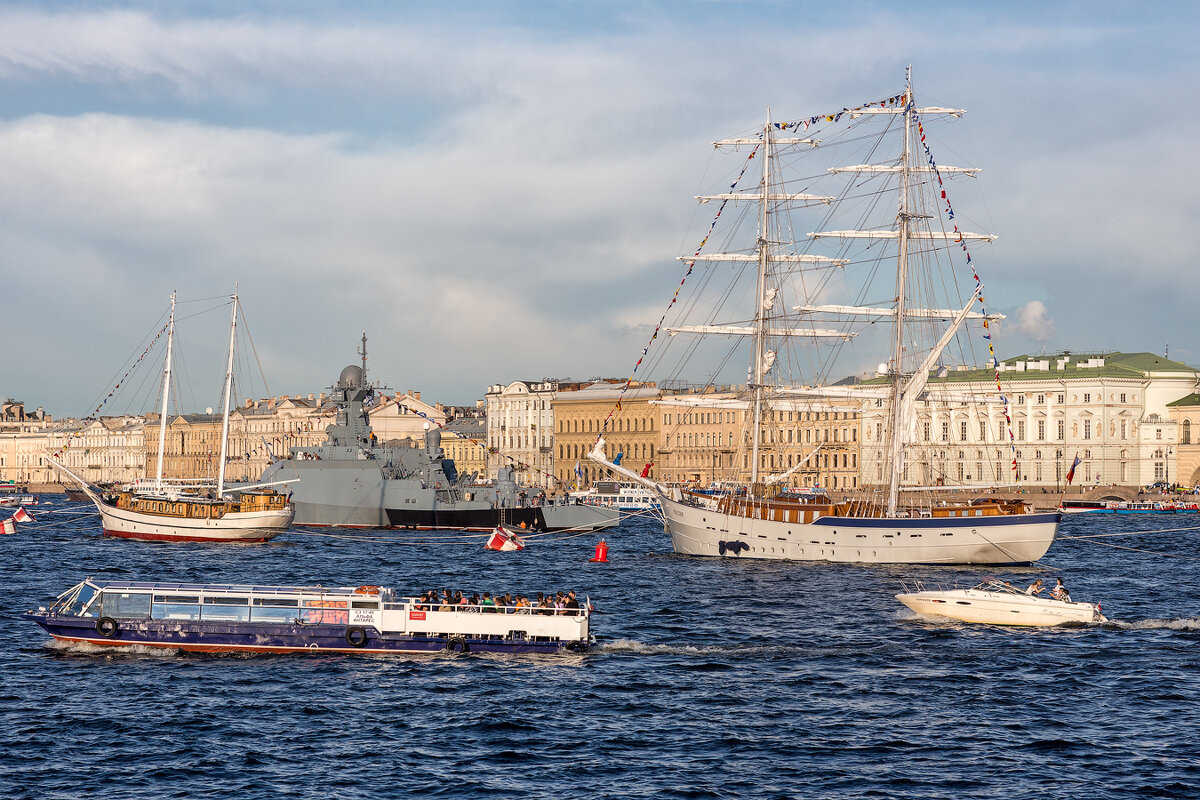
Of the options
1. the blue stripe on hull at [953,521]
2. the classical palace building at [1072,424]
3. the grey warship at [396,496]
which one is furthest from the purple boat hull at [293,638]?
the classical palace building at [1072,424]

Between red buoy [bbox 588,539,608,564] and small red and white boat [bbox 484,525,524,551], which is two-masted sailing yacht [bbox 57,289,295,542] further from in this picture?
red buoy [bbox 588,539,608,564]

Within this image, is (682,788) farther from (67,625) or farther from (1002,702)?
(67,625)

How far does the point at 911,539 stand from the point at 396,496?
156ft

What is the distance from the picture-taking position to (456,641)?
41281mm

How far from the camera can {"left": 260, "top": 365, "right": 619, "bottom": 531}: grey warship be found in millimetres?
108375

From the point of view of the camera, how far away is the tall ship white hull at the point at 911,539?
72.6 metres

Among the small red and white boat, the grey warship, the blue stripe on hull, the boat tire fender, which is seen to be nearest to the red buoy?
the small red and white boat

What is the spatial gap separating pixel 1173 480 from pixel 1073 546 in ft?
262

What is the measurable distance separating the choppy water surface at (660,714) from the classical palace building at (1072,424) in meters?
118

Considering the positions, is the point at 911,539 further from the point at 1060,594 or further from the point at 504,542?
the point at 504,542

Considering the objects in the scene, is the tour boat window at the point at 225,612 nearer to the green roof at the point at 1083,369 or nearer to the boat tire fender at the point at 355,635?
the boat tire fender at the point at 355,635

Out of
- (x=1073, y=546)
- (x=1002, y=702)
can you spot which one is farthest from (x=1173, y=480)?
(x=1002, y=702)

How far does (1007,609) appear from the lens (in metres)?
49.0

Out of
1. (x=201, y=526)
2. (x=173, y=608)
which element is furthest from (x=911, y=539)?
(x=173, y=608)
